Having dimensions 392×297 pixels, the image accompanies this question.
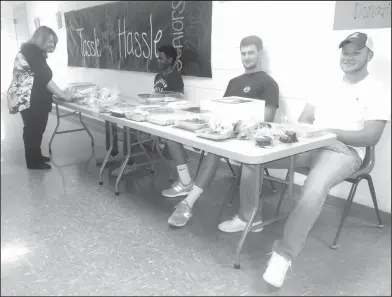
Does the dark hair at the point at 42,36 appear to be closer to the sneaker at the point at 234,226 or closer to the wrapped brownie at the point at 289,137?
the wrapped brownie at the point at 289,137

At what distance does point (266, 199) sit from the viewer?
6.89ft

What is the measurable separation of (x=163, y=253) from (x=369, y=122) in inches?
39.4

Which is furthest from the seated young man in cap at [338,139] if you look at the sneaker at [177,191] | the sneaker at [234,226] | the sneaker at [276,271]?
the sneaker at [177,191]

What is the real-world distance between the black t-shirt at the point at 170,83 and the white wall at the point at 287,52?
22cm

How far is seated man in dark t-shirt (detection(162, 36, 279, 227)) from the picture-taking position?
173 cm

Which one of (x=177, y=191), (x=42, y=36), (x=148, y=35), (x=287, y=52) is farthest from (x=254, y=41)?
(x=42, y=36)

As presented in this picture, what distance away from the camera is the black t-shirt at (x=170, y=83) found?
2.33 meters

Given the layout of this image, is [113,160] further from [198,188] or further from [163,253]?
[163,253]

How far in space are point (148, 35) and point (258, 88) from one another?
0.88 m

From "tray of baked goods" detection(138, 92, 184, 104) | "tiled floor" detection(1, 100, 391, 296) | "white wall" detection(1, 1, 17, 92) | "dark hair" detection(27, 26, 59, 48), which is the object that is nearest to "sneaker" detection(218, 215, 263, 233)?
"tiled floor" detection(1, 100, 391, 296)

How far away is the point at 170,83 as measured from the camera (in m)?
2.34

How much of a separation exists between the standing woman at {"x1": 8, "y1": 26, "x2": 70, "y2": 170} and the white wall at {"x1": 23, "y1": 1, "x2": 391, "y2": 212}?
2.2 inches

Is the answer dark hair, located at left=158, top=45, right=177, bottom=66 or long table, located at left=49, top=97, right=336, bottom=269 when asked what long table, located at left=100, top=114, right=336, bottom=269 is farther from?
dark hair, located at left=158, top=45, right=177, bottom=66

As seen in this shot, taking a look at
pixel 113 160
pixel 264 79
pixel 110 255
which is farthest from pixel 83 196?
pixel 264 79
